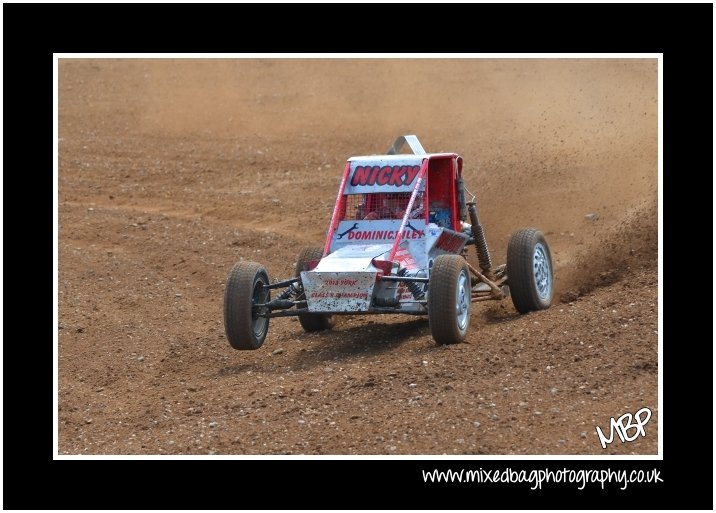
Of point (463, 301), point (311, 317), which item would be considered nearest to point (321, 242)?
point (311, 317)

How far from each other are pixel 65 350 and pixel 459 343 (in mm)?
4297

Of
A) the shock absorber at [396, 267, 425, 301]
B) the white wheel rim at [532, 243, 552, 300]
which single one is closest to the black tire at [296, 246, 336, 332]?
the shock absorber at [396, 267, 425, 301]

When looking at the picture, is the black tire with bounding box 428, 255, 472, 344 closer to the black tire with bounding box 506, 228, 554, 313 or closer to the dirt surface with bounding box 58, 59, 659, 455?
the dirt surface with bounding box 58, 59, 659, 455

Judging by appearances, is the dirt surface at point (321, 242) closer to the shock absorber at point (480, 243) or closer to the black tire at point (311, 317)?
the black tire at point (311, 317)

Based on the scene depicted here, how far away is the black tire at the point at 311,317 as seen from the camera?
11.6 metres

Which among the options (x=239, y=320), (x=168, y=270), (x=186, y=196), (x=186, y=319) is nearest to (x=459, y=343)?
(x=239, y=320)

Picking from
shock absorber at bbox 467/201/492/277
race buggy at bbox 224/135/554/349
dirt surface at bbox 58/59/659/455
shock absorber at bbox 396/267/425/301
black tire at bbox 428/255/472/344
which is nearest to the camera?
dirt surface at bbox 58/59/659/455

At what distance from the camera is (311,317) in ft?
38.7

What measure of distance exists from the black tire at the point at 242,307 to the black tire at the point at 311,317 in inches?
40.6

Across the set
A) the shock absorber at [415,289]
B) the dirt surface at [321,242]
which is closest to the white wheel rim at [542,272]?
the dirt surface at [321,242]

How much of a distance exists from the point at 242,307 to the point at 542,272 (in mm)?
3449

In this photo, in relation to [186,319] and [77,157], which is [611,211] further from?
[77,157]

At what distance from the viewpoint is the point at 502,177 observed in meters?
18.2

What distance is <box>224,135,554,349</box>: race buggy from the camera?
10.1 m
